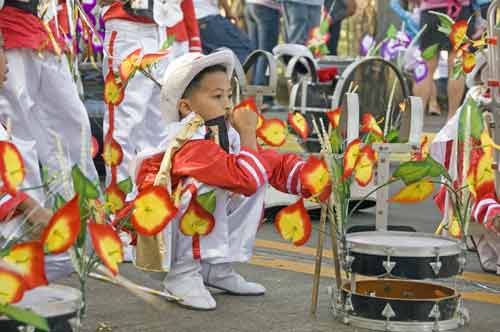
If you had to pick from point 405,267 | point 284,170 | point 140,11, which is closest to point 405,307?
point 405,267

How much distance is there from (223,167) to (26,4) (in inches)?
42.9

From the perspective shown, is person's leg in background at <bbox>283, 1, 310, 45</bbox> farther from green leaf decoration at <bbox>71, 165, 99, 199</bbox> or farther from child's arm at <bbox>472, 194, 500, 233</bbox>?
green leaf decoration at <bbox>71, 165, 99, 199</bbox>

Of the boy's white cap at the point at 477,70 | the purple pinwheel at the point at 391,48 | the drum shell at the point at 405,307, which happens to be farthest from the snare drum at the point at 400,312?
the purple pinwheel at the point at 391,48

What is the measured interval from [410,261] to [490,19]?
5.01 feet

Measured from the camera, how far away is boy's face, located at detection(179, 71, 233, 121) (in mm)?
4770

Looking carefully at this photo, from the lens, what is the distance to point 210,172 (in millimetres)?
4551

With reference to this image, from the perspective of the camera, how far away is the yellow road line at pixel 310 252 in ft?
17.3

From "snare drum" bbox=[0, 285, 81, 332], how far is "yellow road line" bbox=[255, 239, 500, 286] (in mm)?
2472

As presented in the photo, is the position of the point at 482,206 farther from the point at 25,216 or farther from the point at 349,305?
the point at 25,216

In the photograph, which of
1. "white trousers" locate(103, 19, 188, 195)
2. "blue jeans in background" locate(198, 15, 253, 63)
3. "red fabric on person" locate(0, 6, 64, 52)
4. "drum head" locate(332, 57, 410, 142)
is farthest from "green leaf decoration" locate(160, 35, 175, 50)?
"blue jeans in background" locate(198, 15, 253, 63)

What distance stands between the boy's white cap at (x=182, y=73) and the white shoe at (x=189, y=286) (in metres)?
0.57

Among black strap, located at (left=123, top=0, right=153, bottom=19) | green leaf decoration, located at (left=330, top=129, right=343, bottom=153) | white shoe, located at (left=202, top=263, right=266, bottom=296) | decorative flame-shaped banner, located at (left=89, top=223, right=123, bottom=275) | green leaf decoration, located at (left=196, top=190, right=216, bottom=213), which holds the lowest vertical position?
white shoe, located at (left=202, top=263, right=266, bottom=296)

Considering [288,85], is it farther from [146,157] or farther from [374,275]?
[374,275]

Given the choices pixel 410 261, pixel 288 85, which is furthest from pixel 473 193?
pixel 288 85
